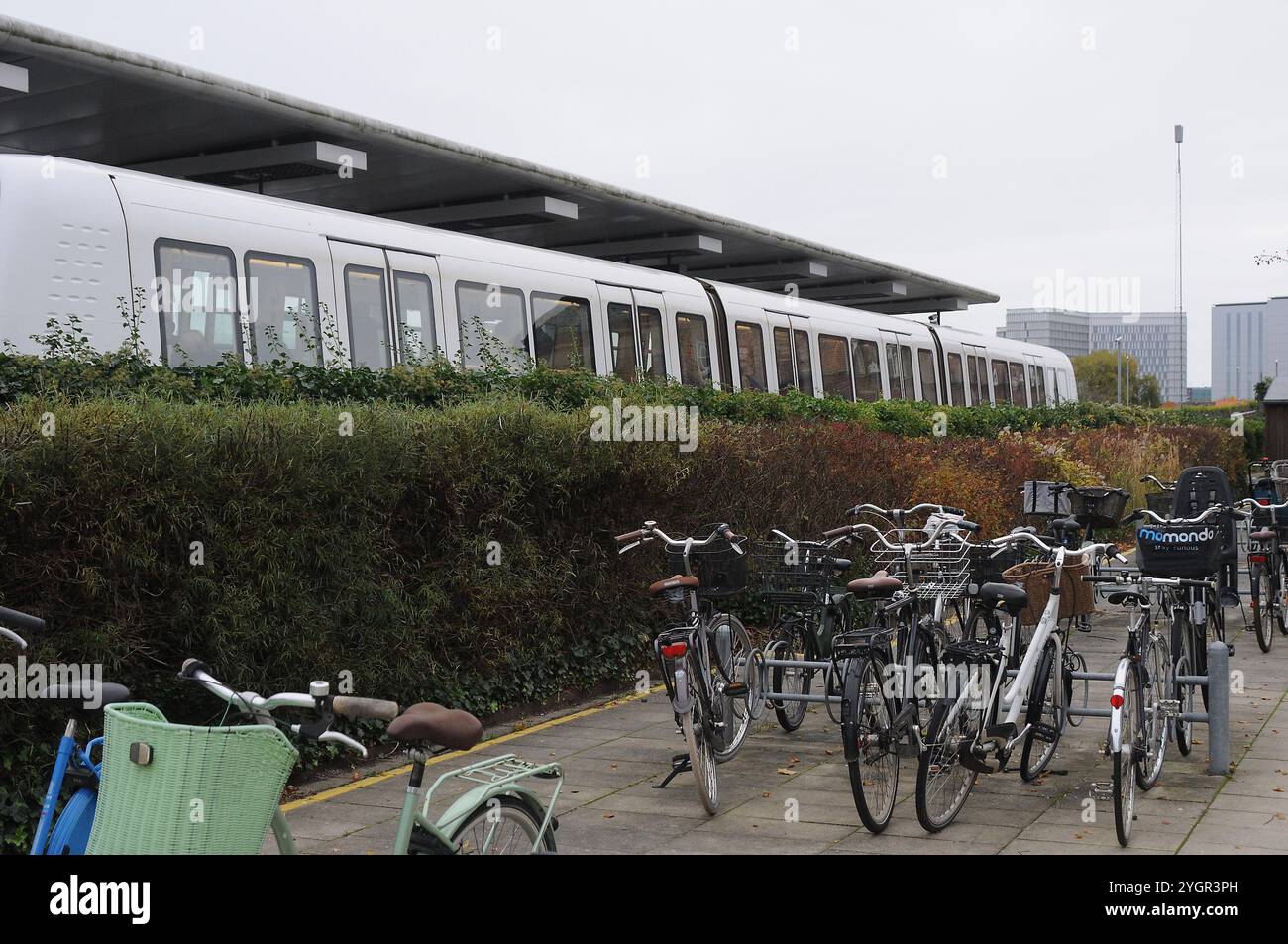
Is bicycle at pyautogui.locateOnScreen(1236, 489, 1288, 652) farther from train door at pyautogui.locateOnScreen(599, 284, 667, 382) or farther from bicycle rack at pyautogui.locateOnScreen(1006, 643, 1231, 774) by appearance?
train door at pyautogui.locateOnScreen(599, 284, 667, 382)

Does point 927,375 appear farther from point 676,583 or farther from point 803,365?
point 676,583

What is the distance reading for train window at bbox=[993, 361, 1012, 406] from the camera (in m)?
29.8

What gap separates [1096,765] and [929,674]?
1.25 m

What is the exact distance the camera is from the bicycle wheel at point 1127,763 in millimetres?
5414

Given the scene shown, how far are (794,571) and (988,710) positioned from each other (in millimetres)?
1673

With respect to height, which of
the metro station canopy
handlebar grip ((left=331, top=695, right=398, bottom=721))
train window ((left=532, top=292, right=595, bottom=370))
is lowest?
handlebar grip ((left=331, top=695, right=398, bottom=721))

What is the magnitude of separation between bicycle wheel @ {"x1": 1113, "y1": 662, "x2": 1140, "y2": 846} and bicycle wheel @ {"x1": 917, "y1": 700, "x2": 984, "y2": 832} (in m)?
0.65

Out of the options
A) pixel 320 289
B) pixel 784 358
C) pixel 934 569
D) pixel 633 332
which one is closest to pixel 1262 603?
pixel 934 569

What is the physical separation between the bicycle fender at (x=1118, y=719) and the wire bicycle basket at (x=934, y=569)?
125cm

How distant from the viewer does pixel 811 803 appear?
6.29m

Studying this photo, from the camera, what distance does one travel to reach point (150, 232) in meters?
10.0

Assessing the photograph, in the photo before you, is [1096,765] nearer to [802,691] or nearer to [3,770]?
[802,691]

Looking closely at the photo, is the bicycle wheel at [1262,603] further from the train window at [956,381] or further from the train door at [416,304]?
the train window at [956,381]

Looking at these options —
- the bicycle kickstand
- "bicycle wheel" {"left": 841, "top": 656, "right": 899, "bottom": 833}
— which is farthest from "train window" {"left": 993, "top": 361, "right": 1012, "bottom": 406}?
"bicycle wheel" {"left": 841, "top": 656, "right": 899, "bottom": 833}
